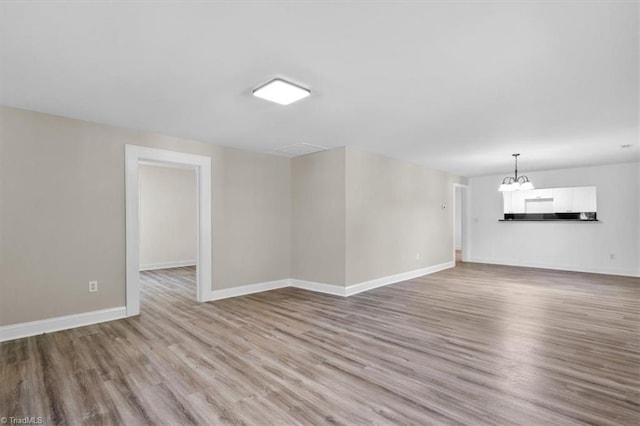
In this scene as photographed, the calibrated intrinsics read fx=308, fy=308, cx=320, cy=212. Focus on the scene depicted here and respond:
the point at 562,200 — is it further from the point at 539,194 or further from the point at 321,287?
the point at 321,287

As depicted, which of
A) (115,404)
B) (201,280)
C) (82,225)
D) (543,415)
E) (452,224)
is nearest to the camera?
(543,415)

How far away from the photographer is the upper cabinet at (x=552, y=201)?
287 inches

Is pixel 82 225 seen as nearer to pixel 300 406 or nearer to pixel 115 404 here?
pixel 115 404

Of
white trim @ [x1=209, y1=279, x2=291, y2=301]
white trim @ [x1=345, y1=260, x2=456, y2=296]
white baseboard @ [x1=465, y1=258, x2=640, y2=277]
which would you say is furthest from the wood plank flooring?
white baseboard @ [x1=465, y1=258, x2=640, y2=277]

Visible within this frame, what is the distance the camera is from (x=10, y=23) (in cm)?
190

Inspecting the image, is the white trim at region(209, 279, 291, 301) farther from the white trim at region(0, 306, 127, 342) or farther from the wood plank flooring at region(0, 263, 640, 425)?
the white trim at region(0, 306, 127, 342)

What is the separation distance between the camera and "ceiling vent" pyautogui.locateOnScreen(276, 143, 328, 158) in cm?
511

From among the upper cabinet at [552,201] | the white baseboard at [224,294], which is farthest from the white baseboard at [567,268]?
the white baseboard at [224,294]

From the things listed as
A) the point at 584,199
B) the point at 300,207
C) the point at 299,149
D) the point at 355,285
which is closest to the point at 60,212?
the point at 299,149

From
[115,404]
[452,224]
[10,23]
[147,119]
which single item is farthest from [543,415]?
[452,224]

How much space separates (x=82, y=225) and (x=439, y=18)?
426 centimetres

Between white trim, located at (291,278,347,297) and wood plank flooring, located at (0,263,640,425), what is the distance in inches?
21.5

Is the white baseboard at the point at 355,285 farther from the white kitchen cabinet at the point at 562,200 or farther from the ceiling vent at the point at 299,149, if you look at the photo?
the white kitchen cabinet at the point at 562,200

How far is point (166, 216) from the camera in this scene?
27.0 ft
